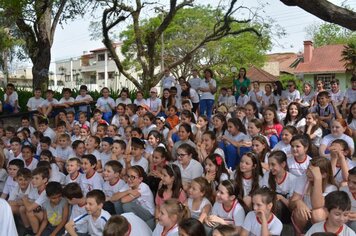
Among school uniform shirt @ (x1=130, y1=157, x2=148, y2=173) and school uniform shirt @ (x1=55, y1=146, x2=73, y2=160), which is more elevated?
school uniform shirt @ (x1=130, y1=157, x2=148, y2=173)

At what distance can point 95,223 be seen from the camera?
4.87 m

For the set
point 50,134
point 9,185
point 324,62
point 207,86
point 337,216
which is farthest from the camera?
point 324,62

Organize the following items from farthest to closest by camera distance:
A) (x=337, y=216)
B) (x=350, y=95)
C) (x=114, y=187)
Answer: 1. (x=350, y=95)
2. (x=114, y=187)
3. (x=337, y=216)

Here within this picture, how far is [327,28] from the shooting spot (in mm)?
56500

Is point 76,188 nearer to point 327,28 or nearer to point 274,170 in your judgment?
point 274,170

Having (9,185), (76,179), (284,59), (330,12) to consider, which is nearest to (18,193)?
(9,185)

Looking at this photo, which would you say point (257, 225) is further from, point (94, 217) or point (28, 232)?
point (28, 232)

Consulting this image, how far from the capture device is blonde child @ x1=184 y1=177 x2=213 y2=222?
482 cm

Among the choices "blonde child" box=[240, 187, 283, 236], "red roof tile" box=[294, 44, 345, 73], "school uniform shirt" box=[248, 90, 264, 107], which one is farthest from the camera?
"red roof tile" box=[294, 44, 345, 73]

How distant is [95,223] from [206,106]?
750cm

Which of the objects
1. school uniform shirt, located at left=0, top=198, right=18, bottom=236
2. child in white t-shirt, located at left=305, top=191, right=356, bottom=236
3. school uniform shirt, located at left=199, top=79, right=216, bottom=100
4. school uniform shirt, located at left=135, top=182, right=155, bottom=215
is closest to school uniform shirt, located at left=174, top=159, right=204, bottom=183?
school uniform shirt, located at left=135, top=182, right=155, bottom=215

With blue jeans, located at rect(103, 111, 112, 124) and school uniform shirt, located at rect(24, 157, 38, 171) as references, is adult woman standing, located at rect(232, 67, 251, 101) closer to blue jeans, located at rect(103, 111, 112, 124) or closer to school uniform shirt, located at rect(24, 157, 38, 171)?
blue jeans, located at rect(103, 111, 112, 124)

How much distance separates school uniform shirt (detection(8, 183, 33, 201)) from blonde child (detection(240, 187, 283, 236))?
3.23 metres

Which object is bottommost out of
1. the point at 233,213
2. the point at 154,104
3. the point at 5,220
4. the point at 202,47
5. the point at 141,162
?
the point at 233,213
